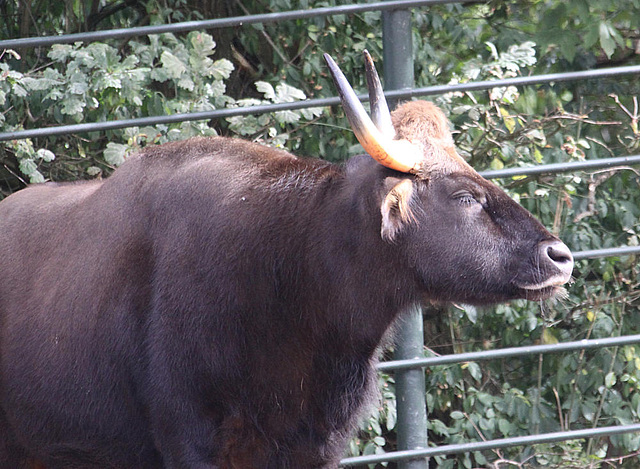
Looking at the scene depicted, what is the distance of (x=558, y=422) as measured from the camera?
4906 millimetres


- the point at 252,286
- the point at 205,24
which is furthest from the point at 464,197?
the point at 205,24

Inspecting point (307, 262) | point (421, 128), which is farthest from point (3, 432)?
point (421, 128)

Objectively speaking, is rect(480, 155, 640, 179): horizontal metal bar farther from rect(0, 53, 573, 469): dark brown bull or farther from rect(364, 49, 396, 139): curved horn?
rect(364, 49, 396, 139): curved horn

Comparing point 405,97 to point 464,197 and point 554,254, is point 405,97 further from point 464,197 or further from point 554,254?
point 554,254

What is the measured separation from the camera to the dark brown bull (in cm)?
290

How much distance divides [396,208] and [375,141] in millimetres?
249

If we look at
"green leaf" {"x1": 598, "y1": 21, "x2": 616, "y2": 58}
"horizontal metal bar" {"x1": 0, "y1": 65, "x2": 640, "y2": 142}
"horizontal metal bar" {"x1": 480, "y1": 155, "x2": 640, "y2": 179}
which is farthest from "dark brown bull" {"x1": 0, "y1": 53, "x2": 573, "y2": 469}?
"green leaf" {"x1": 598, "y1": 21, "x2": 616, "y2": 58}

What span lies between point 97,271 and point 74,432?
0.59m

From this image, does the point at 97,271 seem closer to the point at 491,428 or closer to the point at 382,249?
the point at 382,249

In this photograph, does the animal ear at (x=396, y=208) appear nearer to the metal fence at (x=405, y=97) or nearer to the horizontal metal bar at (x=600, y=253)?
the metal fence at (x=405, y=97)

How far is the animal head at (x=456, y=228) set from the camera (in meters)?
2.82

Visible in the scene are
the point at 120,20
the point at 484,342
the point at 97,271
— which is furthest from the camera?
the point at 120,20

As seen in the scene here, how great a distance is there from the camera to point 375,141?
271 cm

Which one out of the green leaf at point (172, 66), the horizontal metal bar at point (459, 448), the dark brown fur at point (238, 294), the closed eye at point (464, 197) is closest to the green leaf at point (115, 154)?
the green leaf at point (172, 66)
